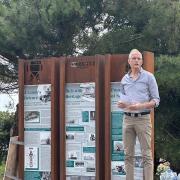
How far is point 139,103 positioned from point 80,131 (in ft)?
4.60

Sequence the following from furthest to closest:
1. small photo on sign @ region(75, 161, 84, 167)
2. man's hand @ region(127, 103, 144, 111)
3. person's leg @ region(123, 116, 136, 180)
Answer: small photo on sign @ region(75, 161, 84, 167) < person's leg @ region(123, 116, 136, 180) < man's hand @ region(127, 103, 144, 111)

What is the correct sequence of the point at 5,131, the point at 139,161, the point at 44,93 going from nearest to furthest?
the point at 139,161, the point at 44,93, the point at 5,131

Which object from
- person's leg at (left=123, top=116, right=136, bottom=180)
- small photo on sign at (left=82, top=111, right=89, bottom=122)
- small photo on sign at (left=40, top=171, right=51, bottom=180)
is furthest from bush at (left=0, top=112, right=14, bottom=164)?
person's leg at (left=123, top=116, right=136, bottom=180)

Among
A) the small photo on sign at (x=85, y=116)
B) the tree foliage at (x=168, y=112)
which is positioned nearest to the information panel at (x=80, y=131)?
the small photo on sign at (x=85, y=116)

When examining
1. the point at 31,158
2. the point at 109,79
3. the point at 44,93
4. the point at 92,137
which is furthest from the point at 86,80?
the point at 31,158

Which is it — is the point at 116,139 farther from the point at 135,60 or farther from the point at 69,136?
the point at 135,60

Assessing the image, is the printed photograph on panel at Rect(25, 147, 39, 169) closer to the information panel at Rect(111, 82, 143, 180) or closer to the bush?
the information panel at Rect(111, 82, 143, 180)

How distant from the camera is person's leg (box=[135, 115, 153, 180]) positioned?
564 cm

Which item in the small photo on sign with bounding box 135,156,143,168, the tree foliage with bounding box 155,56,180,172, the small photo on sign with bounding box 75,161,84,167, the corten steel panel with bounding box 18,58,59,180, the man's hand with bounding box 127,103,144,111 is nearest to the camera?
the man's hand with bounding box 127,103,144,111

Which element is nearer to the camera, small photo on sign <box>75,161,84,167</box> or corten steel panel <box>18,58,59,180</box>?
small photo on sign <box>75,161,84,167</box>

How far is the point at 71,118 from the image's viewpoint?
6750 millimetres

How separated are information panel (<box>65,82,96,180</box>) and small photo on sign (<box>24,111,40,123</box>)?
1.54ft

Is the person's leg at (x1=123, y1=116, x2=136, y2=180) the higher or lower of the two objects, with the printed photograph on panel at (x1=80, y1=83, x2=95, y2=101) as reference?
lower

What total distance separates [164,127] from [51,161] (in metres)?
2.57
